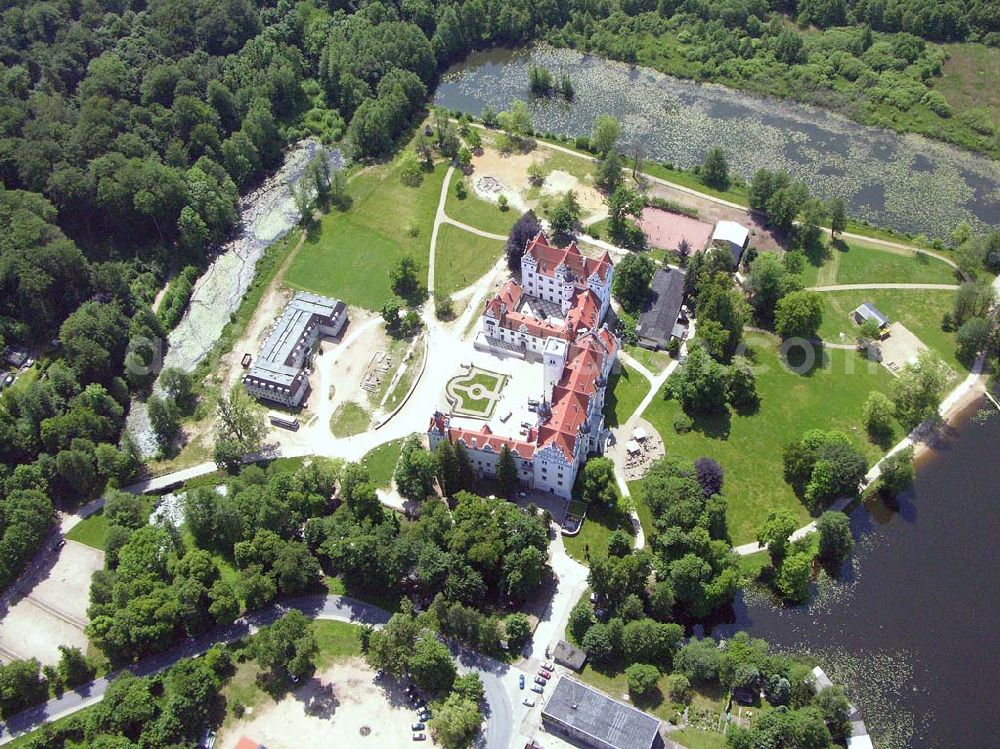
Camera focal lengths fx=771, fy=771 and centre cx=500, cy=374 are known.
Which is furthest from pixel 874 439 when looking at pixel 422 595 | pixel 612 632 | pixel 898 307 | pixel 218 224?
pixel 218 224

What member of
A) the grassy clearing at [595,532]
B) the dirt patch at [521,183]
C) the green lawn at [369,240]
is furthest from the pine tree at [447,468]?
the dirt patch at [521,183]

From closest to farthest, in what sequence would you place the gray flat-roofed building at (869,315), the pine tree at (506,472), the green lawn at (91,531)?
the pine tree at (506,472)
the green lawn at (91,531)
the gray flat-roofed building at (869,315)

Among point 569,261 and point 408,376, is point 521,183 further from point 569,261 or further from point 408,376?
point 408,376

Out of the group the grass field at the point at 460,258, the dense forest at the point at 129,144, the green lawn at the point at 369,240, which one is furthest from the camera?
the green lawn at the point at 369,240

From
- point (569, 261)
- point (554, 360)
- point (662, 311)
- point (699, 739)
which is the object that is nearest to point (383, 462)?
point (554, 360)

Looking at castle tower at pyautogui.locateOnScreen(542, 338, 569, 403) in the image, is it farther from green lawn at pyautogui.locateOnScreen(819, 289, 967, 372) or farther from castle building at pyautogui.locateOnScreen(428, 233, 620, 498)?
green lawn at pyautogui.locateOnScreen(819, 289, 967, 372)

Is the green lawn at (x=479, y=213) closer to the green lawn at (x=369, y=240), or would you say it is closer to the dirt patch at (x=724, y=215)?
the green lawn at (x=369, y=240)

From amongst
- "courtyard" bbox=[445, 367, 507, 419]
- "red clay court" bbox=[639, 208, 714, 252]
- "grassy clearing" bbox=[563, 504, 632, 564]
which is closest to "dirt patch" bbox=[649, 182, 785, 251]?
"red clay court" bbox=[639, 208, 714, 252]
